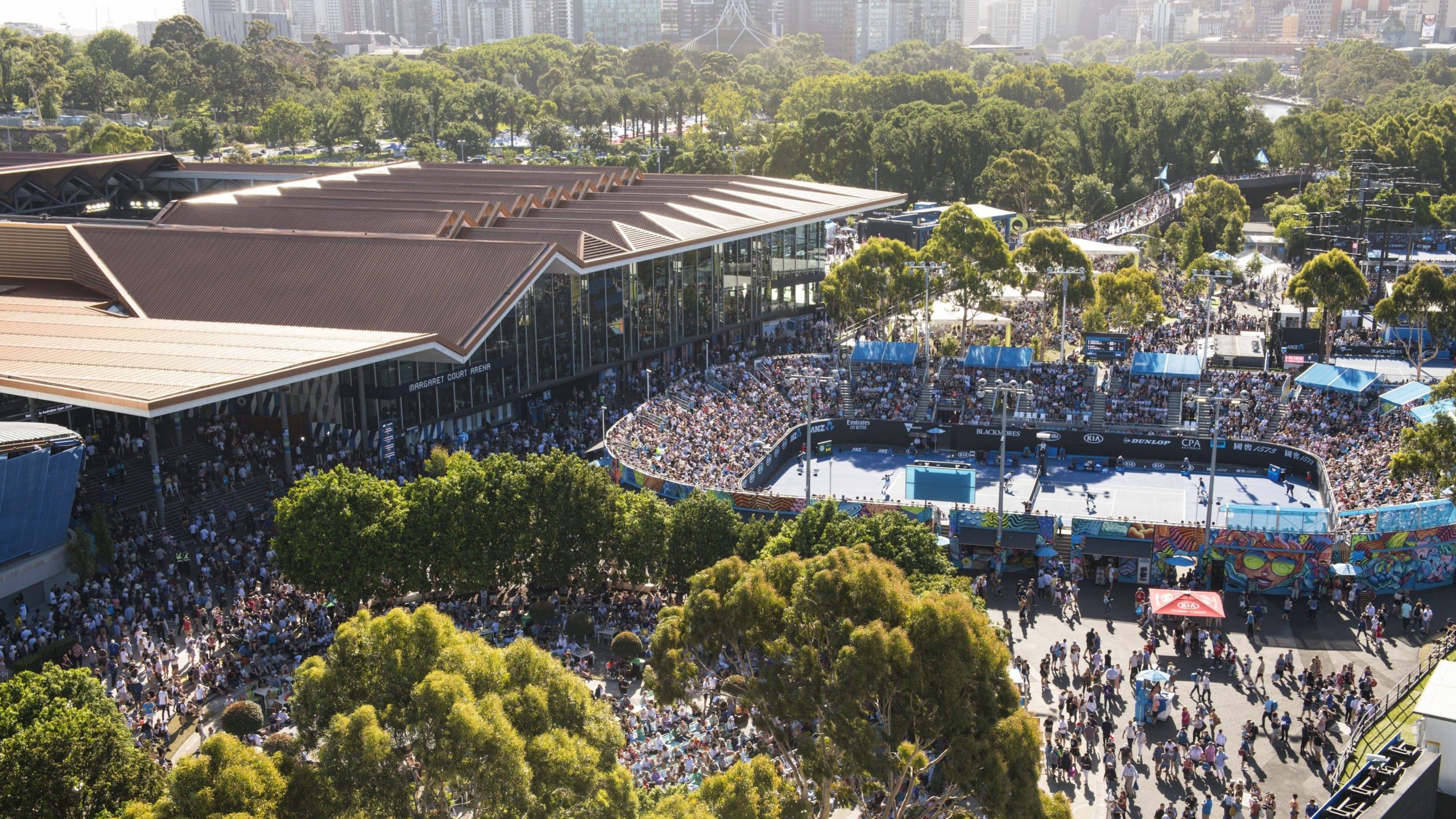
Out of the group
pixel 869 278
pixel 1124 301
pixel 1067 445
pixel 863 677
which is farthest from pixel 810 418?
pixel 863 677

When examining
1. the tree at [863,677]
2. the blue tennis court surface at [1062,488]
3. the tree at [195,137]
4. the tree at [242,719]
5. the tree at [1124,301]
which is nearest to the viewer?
the tree at [863,677]

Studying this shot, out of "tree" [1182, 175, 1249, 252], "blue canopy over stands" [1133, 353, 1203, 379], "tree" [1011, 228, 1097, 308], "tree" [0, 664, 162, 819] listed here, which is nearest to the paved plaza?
"tree" [0, 664, 162, 819]

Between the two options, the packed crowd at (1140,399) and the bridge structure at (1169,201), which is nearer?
the packed crowd at (1140,399)

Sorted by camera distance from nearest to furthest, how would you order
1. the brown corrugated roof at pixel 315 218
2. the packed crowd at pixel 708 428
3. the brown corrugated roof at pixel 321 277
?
the packed crowd at pixel 708 428
the brown corrugated roof at pixel 321 277
the brown corrugated roof at pixel 315 218

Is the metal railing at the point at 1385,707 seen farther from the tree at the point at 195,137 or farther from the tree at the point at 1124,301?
the tree at the point at 195,137

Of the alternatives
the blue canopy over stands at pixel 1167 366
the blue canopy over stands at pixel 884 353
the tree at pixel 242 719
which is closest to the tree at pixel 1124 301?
the blue canopy over stands at pixel 1167 366

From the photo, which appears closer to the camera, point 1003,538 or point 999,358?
point 1003,538

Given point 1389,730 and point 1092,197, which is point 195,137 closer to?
point 1092,197

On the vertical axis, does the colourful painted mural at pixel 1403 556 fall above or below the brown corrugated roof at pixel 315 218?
below
